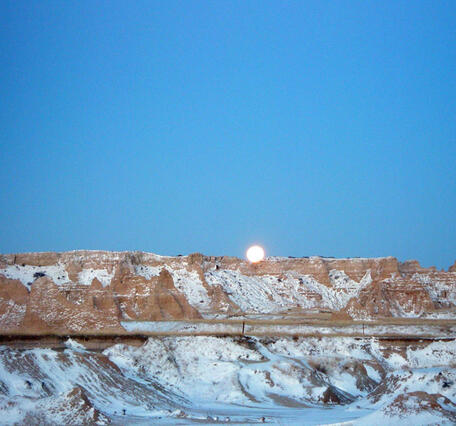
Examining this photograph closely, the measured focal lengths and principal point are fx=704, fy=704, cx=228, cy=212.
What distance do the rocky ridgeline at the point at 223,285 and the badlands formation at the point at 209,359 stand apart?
30 cm

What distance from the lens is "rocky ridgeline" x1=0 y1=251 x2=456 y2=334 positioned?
6838 centimetres

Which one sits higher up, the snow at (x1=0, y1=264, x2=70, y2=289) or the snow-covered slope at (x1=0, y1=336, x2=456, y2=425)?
the snow at (x1=0, y1=264, x2=70, y2=289)

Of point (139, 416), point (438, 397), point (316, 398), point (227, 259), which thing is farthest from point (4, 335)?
point (227, 259)

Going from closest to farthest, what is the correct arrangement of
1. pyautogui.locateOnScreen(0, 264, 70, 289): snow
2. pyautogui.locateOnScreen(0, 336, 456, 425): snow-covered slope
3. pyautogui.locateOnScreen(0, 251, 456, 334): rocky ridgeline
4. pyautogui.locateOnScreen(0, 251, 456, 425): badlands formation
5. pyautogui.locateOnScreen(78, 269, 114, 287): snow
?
pyautogui.locateOnScreen(0, 336, 456, 425): snow-covered slope → pyautogui.locateOnScreen(0, 251, 456, 425): badlands formation → pyautogui.locateOnScreen(0, 251, 456, 334): rocky ridgeline → pyautogui.locateOnScreen(78, 269, 114, 287): snow → pyautogui.locateOnScreen(0, 264, 70, 289): snow

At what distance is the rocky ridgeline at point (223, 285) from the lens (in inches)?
2692

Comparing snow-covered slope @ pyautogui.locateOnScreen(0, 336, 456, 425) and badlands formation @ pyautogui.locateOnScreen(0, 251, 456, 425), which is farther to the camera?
badlands formation @ pyautogui.locateOnScreen(0, 251, 456, 425)

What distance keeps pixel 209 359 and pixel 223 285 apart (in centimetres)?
4325

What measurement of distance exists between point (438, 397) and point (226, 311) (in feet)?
159

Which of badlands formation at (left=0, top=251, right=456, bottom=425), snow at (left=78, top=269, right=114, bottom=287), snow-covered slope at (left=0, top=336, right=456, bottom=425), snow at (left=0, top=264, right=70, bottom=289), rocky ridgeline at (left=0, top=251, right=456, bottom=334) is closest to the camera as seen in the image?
snow-covered slope at (left=0, top=336, right=456, bottom=425)

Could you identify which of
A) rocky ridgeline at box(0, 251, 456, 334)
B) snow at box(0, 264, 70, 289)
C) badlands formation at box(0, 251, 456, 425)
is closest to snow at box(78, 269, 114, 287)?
rocky ridgeline at box(0, 251, 456, 334)

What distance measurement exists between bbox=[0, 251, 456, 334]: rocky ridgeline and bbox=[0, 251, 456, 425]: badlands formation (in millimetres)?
302

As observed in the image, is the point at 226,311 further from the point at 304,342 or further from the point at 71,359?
the point at 71,359

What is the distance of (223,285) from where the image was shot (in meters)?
84.8

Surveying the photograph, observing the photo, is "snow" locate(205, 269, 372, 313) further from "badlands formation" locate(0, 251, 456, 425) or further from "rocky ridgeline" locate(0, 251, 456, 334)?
"badlands formation" locate(0, 251, 456, 425)
